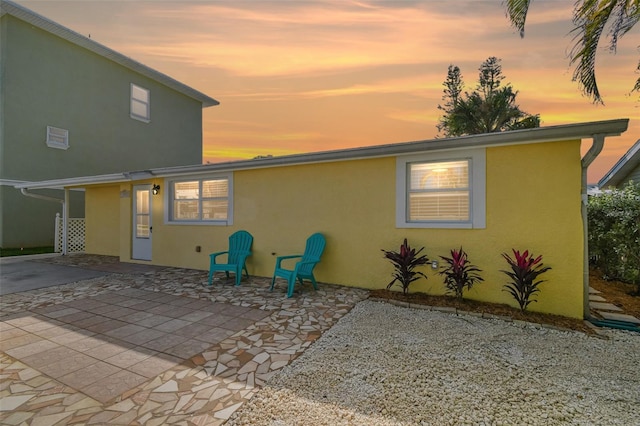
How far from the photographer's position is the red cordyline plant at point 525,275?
382 centimetres

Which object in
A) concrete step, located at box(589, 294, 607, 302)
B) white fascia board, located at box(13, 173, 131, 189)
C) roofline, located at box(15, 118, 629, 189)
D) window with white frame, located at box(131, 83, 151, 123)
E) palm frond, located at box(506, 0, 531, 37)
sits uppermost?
window with white frame, located at box(131, 83, 151, 123)

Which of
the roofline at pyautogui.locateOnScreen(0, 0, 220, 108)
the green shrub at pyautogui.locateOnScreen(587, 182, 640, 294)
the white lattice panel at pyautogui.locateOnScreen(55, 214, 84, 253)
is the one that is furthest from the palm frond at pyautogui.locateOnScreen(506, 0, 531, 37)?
the roofline at pyautogui.locateOnScreen(0, 0, 220, 108)

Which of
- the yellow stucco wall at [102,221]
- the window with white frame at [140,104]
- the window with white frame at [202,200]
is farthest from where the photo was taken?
the window with white frame at [140,104]

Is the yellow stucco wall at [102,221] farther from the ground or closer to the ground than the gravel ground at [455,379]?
farther from the ground

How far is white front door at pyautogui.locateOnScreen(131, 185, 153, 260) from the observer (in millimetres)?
7953

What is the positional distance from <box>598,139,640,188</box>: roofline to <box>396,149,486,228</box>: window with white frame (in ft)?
21.6

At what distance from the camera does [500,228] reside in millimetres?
4305

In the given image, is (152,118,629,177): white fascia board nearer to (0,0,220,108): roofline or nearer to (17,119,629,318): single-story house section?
(17,119,629,318): single-story house section

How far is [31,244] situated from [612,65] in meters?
17.1

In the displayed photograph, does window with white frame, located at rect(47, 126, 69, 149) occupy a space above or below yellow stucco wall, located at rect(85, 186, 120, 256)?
above

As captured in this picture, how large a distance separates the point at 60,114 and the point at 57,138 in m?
0.93

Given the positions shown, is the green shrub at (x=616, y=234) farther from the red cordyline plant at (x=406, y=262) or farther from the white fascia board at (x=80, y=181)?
the white fascia board at (x=80, y=181)

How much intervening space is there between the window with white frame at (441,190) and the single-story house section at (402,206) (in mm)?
16

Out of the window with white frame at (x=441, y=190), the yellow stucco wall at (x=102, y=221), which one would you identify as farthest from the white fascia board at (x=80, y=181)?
the window with white frame at (x=441, y=190)
